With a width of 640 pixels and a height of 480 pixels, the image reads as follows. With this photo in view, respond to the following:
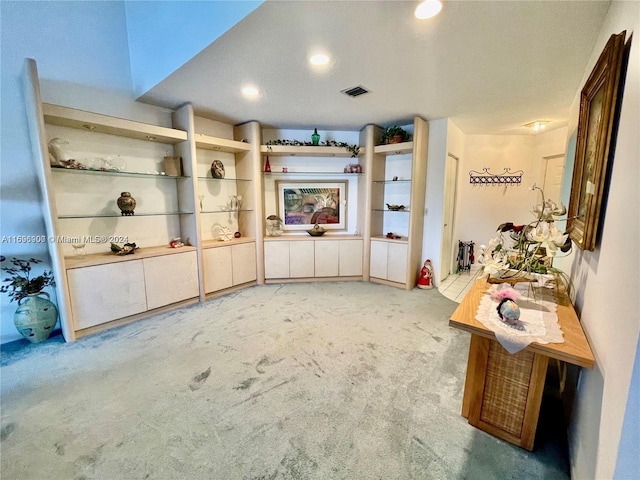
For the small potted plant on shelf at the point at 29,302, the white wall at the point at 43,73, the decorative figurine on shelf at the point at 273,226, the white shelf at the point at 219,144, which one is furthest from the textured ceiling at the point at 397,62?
the small potted plant on shelf at the point at 29,302

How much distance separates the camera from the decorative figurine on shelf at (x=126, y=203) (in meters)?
2.96

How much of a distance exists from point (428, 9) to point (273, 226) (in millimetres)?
3265

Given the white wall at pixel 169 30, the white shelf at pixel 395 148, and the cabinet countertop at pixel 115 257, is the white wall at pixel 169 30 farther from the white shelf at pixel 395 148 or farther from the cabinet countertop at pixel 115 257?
the white shelf at pixel 395 148

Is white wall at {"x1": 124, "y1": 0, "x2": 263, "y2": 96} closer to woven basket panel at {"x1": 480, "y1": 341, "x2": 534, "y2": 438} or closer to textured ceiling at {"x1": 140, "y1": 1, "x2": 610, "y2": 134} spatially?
textured ceiling at {"x1": 140, "y1": 1, "x2": 610, "y2": 134}

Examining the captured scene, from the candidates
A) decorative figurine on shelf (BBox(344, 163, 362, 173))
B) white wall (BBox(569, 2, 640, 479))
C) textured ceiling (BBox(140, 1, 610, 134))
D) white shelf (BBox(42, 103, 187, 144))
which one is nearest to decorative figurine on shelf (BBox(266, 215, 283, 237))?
decorative figurine on shelf (BBox(344, 163, 362, 173))

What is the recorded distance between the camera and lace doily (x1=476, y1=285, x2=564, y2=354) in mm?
1260

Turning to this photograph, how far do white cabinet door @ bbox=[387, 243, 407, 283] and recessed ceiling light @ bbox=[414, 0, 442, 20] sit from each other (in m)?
2.80

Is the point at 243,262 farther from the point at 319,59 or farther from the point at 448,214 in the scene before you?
the point at 448,214

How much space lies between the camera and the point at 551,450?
57.1 inches

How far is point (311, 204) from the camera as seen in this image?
4484mm

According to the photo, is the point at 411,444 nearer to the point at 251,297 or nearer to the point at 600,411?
the point at 600,411

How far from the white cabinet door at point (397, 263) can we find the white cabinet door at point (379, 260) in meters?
0.06

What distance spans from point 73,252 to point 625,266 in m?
4.07

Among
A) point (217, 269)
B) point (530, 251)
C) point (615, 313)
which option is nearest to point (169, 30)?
point (217, 269)
